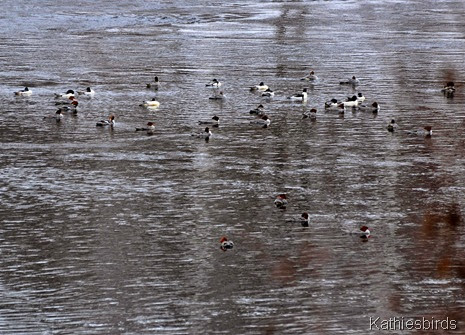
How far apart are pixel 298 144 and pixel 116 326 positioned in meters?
16.8

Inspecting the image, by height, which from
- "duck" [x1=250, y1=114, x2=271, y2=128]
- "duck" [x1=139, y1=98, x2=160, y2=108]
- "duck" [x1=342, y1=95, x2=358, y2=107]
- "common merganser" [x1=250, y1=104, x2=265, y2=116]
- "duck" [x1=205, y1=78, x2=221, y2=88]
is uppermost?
"duck" [x1=205, y1=78, x2=221, y2=88]

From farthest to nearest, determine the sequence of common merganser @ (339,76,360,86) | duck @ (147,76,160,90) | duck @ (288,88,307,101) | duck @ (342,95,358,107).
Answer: common merganser @ (339,76,360,86)
duck @ (147,76,160,90)
duck @ (288,88,307,101)
duck @ (342,95,358,107)

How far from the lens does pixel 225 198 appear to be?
30.8 metres

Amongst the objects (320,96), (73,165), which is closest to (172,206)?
(73,165)

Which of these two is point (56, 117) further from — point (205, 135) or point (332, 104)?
point (332, 104)

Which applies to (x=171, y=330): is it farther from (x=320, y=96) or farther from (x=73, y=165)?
(x=320, y=96)

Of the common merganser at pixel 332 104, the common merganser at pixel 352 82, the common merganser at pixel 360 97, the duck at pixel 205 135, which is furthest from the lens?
the common merganser at pixel 352 82

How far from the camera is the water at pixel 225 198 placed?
2312 cm

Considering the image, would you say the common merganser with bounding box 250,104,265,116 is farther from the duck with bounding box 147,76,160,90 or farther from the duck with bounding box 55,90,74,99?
the duck with bounding box 55,90,74,99

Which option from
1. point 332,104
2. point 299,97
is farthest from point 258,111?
point 299,97

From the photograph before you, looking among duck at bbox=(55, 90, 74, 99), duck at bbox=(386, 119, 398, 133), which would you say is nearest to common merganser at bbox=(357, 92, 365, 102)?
duck at bbox=(386, 119, 398, 133)

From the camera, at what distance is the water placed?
23.1m

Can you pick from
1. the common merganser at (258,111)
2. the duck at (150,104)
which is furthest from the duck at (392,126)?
the duck at (150,104)

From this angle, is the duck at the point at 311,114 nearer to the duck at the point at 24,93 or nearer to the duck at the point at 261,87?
the duck at the point at 261,87
